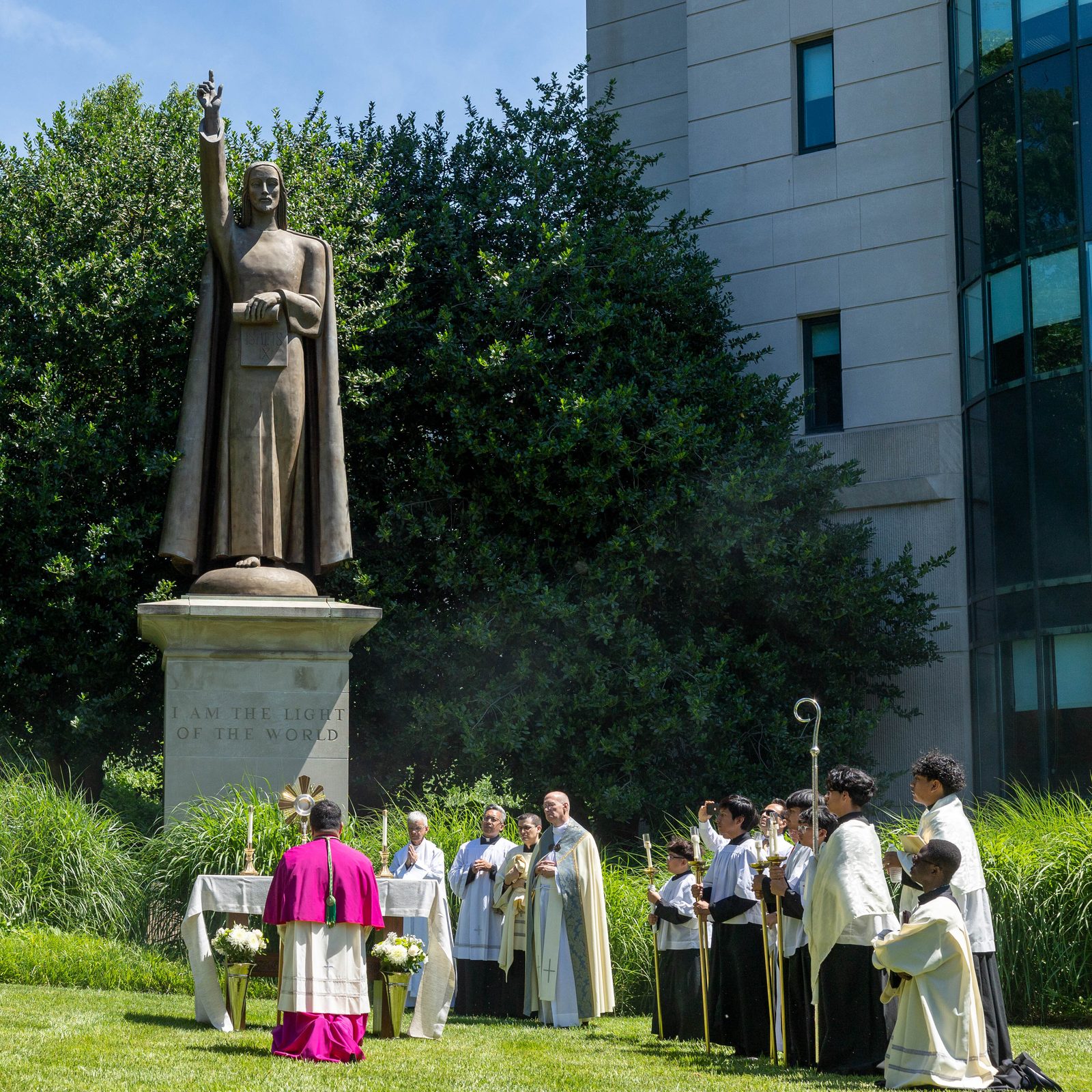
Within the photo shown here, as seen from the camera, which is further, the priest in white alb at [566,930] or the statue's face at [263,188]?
the statue's face at [263,188]

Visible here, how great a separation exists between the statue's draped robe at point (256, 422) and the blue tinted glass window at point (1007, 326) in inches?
391

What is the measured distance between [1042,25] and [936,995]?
1513cm

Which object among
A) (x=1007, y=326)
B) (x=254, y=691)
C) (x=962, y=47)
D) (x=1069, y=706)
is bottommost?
(x=1069, y=706)

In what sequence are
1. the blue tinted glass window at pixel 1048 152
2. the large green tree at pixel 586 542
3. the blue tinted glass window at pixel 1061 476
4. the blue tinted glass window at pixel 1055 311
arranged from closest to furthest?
the large green tree at pixel 586 542 < the blue tinted glass window at pixel 1061 476 < the blue tinted glass window at pixel 1055 311 < the blue tinted glass window at pixel 1048 152

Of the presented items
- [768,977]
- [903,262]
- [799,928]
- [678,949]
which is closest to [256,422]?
[678,949]

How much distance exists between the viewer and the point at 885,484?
20688mm

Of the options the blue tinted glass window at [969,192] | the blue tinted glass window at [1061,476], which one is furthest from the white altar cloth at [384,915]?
the blue tinted glass window at [969,192]

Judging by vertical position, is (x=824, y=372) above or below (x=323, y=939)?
above

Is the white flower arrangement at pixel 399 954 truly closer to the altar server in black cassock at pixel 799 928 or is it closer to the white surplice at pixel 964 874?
the altar server in black cassock at pixel 799 928

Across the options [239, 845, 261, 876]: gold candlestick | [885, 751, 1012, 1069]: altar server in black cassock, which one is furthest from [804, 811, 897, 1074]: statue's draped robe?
[239, 845, 261, 876]: gold candlestick

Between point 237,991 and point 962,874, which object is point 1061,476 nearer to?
point 962,874

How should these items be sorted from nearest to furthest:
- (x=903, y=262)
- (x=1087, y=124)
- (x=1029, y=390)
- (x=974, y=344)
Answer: (x=1087, y=124), (x=1029, y=390), (x=974, y=344), (x=903, y=262)

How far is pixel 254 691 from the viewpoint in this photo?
1276 centimetres

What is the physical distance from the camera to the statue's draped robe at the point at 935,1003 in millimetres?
8227
